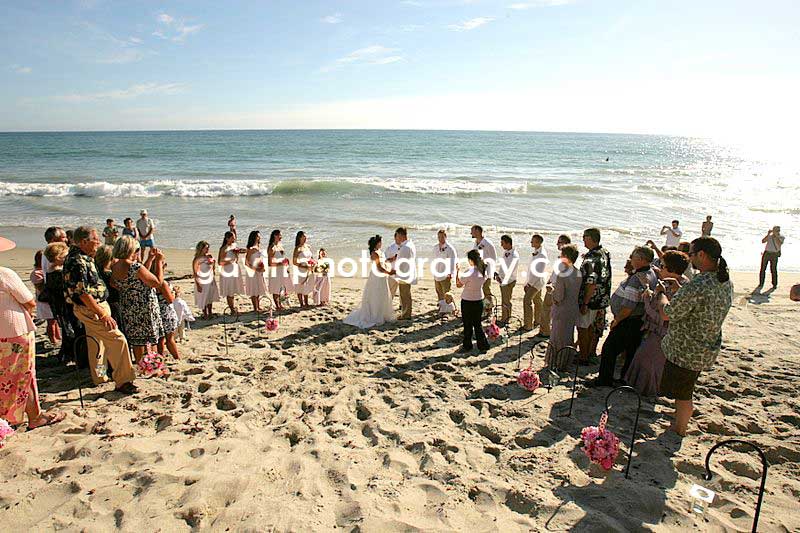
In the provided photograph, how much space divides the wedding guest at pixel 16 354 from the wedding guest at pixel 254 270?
3.97m

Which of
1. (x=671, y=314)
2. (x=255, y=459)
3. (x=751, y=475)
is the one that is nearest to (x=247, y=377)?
(x=255, y=459)

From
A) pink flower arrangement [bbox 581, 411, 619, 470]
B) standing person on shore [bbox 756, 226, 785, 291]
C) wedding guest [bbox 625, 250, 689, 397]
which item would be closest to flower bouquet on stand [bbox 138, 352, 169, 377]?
pink flower arrangement [bbox 581, 411, 619, 470]

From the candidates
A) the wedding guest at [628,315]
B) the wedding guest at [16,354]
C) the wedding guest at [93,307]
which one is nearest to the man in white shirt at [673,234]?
the wedding guest at [628,315]

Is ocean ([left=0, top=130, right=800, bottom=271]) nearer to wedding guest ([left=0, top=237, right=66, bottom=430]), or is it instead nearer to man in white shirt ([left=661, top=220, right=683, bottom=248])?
man in white shirt ([left=661, top=220, right=683, bottom=248])

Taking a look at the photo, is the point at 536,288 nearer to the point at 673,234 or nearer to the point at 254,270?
the point at 254,270

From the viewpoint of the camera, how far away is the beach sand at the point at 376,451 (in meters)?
3.32

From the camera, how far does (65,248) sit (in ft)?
16.1

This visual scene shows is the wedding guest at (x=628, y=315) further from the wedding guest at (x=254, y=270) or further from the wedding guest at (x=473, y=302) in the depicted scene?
the wedding guest at (x=254, y=270)

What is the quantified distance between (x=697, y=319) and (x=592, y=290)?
1670 millimetres

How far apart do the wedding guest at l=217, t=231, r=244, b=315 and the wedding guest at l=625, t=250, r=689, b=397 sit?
639cm

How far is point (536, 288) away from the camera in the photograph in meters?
7.60

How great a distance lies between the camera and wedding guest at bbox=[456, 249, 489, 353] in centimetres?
666

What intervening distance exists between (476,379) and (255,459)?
2.86 meters

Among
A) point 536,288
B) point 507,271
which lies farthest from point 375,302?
point 536,288
